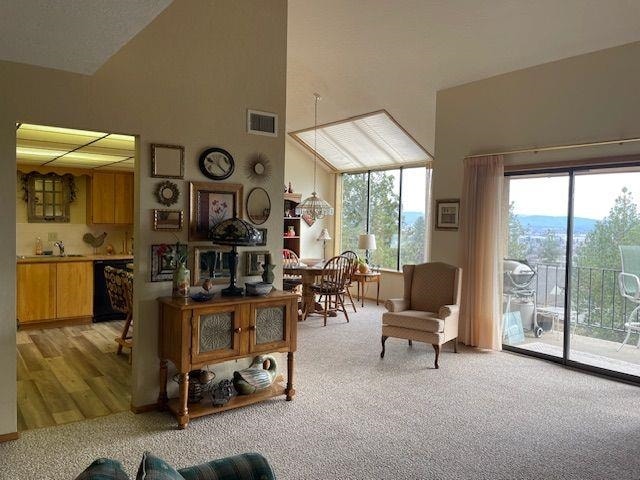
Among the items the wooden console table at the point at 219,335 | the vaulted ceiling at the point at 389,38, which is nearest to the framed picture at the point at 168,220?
the wooden console table at the point at 219,335

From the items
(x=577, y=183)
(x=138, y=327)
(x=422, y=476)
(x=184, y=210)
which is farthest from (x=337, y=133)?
(x=422, y=476)

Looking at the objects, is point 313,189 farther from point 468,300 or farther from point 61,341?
point 61,341

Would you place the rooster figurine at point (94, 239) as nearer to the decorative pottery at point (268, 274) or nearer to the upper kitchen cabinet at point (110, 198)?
the upper kitchen cabinet at point (110, 198)

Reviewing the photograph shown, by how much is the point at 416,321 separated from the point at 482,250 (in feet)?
3.74

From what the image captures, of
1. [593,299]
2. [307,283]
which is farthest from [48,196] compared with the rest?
[593,299]

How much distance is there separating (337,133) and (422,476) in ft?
20.6

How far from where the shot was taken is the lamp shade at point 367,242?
8.30 metres

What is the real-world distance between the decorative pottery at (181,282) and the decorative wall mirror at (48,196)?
4.11m

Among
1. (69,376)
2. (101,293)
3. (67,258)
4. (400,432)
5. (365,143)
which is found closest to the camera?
(400,432)

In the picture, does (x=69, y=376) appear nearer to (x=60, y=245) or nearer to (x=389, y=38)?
(x=60, y=245)

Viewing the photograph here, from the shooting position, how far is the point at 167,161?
11.7ft

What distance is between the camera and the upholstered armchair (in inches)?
192

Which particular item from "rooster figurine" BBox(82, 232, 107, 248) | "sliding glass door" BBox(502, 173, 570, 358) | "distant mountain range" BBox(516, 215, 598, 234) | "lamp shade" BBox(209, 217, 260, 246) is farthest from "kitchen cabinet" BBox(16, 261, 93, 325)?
"distant mountain range" BBox(516, 215, 598, 234)

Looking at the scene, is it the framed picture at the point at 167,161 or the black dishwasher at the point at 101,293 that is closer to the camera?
the framed picture at the point at 167,161
